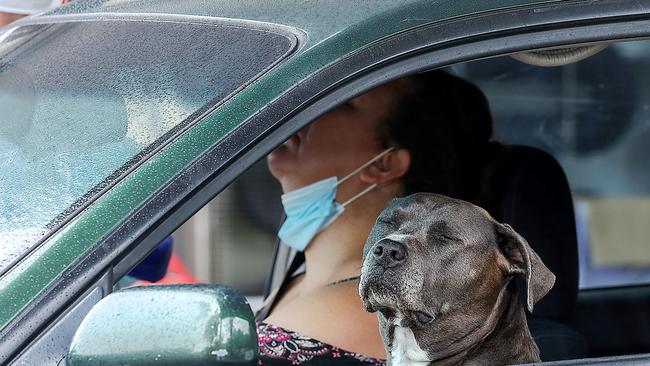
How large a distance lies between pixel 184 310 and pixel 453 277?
0.66 m

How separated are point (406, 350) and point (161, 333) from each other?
0.71 m

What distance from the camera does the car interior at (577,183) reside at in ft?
10.5

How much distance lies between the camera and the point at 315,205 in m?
3.29

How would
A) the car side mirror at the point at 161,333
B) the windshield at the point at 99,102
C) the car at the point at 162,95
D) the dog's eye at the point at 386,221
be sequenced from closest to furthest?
the car side mirror at the point at 161,333 < the car at the point at 162,95 < the windshield at the point at 99,102 < the dog's eye at the point at 386,221

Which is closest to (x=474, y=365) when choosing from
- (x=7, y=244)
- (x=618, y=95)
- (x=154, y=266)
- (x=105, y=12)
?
(x=7, y=244)

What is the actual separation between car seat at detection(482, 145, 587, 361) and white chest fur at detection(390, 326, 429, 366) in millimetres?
851

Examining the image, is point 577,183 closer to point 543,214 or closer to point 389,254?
point 543,214

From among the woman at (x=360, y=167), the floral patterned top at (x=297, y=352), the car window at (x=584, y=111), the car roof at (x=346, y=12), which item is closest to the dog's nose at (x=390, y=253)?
the car roof at (x=346, y=12)

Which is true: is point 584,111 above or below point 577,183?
above

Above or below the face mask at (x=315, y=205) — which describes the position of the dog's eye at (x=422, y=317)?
below

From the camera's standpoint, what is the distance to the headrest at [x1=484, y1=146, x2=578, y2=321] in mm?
3205

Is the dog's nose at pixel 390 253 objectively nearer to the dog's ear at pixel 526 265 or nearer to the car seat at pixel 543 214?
the dog's ear at pixel 526 265

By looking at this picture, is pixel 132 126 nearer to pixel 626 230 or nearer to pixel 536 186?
pixel 536 186

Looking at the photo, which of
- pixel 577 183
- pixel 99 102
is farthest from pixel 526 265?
pixel 577 183
